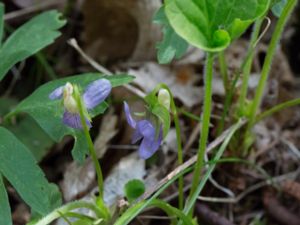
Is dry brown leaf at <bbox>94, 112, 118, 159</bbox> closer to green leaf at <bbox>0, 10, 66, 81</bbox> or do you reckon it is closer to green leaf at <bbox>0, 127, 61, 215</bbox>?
green leaf at <bbox>0, 10, 66, 81</bbox>

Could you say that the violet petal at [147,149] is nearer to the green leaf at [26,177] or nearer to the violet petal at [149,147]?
the violet petal at [149,147]

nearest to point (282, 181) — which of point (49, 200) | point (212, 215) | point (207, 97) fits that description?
point (212, 215)

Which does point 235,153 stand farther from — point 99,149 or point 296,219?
point 99,149

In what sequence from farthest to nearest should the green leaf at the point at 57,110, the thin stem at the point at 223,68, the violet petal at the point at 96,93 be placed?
the thin stem at the point at 223,68
the green leaf at the point at 57,110
the violet petal at the point at 96,93

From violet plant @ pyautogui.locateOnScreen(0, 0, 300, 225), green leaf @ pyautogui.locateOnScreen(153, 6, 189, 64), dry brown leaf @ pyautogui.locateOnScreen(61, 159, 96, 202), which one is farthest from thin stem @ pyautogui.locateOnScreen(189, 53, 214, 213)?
dry brown leaf @ pyautogui.locateOnScreen(61, 159, 96, 202)

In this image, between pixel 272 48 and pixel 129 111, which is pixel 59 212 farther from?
pixel 272 48

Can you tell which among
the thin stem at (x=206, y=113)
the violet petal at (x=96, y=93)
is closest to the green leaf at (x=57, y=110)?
the violet petal at (x=96, y=93)
